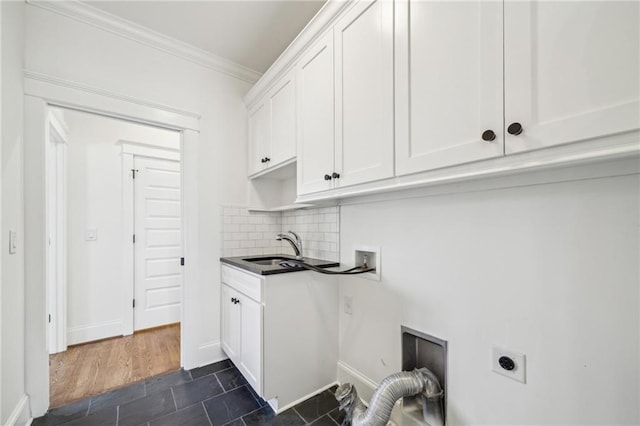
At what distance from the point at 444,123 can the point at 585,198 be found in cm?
53

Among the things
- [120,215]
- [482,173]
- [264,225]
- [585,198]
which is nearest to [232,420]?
[264,225]

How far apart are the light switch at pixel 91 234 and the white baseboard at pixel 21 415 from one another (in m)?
1.54

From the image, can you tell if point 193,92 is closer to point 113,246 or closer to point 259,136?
point 259,136

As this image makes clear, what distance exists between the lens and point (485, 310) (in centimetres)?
113

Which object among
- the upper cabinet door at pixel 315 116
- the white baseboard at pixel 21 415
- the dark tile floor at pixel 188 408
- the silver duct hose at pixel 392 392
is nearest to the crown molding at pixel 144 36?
the upper cabinet door at pixel 315 116

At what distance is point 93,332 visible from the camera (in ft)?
8.67

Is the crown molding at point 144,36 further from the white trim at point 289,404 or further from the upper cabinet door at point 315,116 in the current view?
the white trim at point 289,404

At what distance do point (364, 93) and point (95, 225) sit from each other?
2.99 metres

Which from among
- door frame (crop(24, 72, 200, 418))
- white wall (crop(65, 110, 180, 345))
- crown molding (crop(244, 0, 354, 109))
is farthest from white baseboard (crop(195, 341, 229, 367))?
crown molding (crop(244, 0, 354, 109))

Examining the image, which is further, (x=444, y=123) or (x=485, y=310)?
(x=485, y=310)

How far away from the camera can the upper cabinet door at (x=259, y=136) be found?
2.15 meters

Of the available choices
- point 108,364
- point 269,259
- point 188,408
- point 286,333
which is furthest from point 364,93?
point 108,364

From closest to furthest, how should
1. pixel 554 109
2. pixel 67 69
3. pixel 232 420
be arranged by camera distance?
pixel 554 109
pixel 232 420
pixel 67 69

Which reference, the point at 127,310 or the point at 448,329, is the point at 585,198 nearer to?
the point at 448,329
